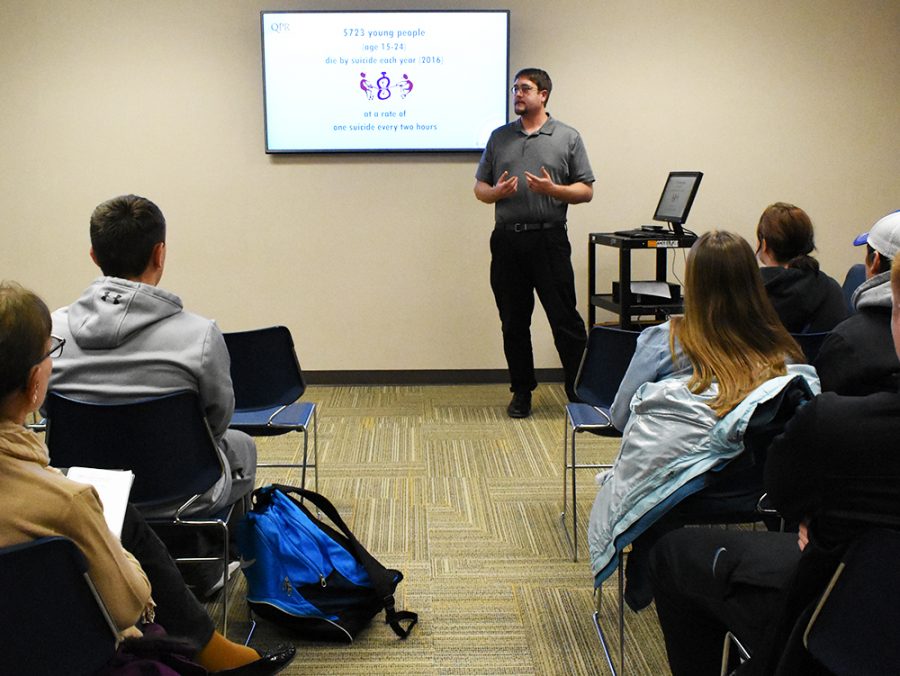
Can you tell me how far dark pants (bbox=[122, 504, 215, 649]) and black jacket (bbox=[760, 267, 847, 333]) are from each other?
2.08 metres

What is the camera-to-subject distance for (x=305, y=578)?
260 cm

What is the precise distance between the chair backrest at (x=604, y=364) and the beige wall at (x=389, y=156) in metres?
2.47

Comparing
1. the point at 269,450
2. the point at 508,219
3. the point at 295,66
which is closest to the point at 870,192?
the point at 508,219

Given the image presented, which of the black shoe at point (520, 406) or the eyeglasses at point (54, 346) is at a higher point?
the eyeglasses at point (54, 346)

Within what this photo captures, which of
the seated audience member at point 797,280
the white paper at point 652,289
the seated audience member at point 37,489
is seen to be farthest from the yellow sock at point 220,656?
the white paper at point 652,289

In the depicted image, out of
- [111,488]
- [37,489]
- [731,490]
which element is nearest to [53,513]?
[37,489]

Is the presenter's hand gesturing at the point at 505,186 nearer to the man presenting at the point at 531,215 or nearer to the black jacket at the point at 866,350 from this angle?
the man presenting at the point at 531,215

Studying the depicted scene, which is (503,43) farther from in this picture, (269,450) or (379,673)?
(379,673)

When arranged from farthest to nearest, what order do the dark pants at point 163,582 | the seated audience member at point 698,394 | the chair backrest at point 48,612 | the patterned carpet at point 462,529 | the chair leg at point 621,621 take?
the patterned carpet at point 462,529
the chair leg at point 621,621
the seated audience member at point 698,394
the dark pants at point 163,582
the chair backrest at point 48,612

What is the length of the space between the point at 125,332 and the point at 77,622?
98 centimetres

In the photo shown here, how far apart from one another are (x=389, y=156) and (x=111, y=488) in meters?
3.94

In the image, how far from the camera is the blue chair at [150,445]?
217 cm

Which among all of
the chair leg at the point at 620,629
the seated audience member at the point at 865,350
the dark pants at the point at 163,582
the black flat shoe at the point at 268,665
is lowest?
the chair leg at the point at 620,629

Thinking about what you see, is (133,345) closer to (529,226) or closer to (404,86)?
(529,226)
